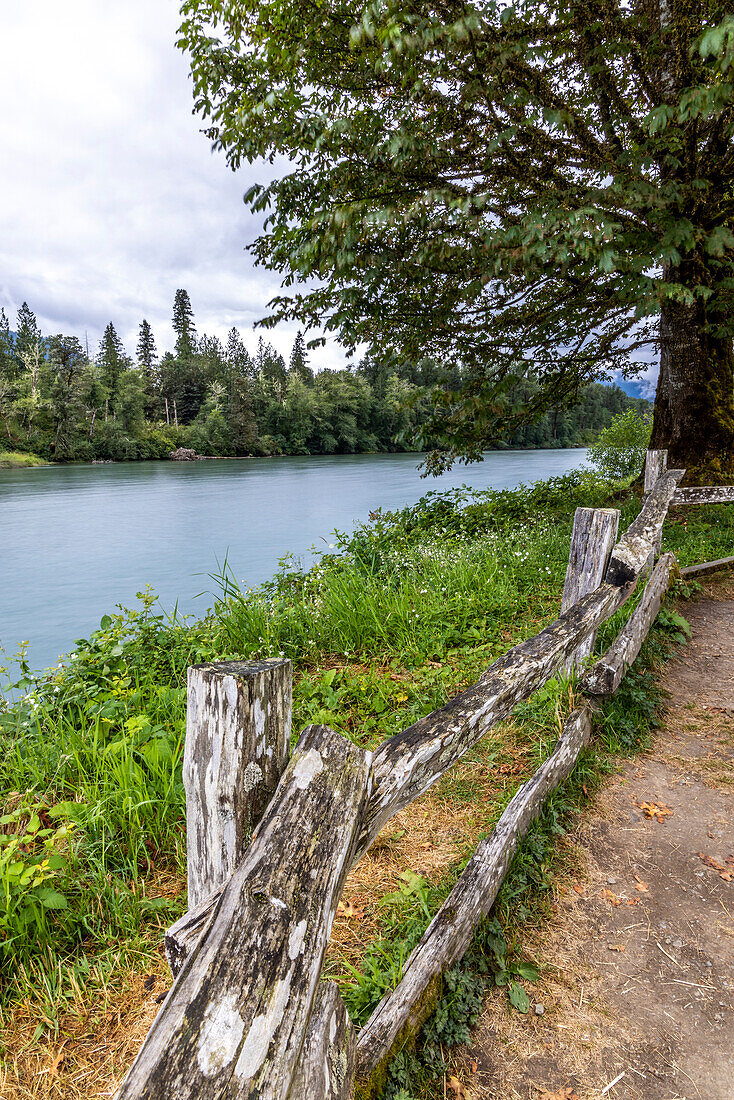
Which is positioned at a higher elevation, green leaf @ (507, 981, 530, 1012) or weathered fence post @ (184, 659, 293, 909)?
weathered fence post @ (184, 659, 293, 909)

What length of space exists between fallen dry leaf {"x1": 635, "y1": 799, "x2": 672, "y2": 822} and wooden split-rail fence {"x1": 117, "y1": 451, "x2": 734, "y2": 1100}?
1.17 metres

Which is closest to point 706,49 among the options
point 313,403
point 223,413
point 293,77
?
point 293,77

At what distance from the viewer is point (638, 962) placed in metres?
2.05

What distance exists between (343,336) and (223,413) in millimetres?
55529

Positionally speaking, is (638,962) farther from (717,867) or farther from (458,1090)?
(458,1090)

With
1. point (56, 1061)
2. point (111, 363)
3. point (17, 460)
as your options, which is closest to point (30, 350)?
point (111, 363)

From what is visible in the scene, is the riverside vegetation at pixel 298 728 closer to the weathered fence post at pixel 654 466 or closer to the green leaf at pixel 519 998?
the green leaf at pixel 519 998

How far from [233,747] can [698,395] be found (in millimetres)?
9280

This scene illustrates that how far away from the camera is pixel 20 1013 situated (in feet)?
6.45

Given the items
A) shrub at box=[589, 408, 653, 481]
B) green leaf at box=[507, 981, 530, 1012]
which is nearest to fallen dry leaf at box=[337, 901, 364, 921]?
green leaf at box=[507, 981, 530, 1012]

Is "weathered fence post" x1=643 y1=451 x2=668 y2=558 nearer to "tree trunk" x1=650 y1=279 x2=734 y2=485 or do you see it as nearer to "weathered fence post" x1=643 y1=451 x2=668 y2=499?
"weathered fence post" x1=643 y1=451 x2=668 y2=499

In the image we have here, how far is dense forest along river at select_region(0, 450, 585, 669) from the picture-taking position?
30.9 ft

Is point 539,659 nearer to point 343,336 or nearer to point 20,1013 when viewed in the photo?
point 20,1013

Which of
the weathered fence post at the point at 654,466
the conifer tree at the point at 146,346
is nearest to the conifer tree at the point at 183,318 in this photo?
the conifer tree at the point at 146,346
